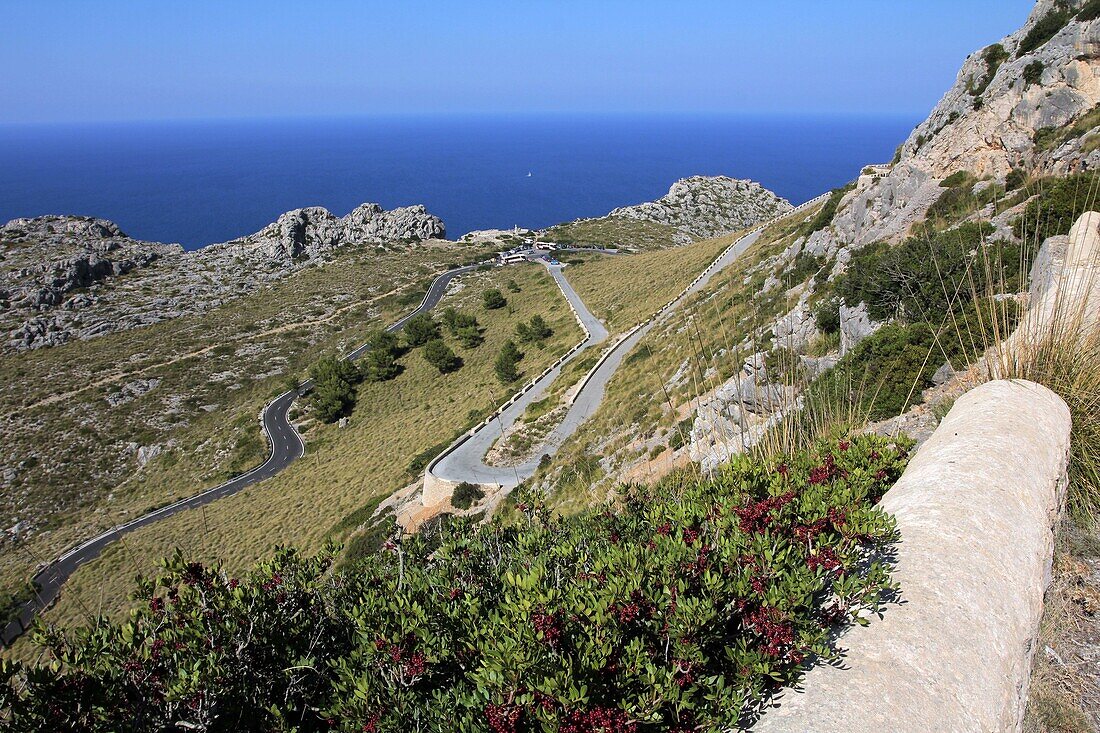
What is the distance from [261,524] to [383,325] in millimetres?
35203

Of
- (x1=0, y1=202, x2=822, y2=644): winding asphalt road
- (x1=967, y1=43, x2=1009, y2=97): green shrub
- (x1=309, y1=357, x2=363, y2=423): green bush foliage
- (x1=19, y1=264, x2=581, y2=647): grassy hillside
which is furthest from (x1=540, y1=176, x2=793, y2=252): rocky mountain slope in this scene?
(x1=967, y1=43, x2=1009, y2=97): green shrub

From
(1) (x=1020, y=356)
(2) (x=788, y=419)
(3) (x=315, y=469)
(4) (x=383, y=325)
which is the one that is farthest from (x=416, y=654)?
(4) (x=383, y=325)

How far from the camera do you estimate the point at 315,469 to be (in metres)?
34.3

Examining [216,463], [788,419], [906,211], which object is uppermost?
[906,211]

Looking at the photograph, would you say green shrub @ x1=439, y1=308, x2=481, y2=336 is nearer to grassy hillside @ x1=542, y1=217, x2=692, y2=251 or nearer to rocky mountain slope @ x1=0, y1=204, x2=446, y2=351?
grassy hillside @ x1=542, y1=217, x2=692, y2=251

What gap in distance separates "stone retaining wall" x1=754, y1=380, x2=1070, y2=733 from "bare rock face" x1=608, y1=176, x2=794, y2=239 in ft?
326

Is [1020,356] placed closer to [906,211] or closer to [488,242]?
[906,211]

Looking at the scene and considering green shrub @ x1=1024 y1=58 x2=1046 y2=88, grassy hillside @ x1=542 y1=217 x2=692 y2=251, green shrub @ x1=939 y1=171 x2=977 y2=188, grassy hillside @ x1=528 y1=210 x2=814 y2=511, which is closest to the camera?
grassy hillside @ x1=528 y1=210 x2=814 y2=511

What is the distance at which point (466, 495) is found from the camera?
20953 millimetres

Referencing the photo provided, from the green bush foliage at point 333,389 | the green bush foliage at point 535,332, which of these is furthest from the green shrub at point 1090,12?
the green bush foliage at point 333,389

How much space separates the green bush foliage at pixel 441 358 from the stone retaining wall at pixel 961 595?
41309mm

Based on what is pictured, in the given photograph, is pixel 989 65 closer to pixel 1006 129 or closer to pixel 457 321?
pixel 1006 129

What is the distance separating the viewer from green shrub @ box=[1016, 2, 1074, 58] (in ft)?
77.7

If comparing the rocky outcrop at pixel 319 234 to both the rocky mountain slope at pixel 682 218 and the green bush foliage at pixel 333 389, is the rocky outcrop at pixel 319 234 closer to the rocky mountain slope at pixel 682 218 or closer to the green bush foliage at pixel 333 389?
the rocky mountain slope at pixel 682 218
